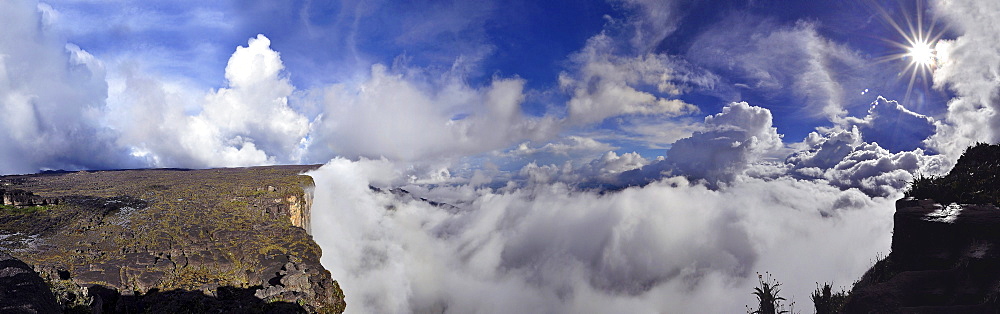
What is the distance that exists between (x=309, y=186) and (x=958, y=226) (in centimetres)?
5694

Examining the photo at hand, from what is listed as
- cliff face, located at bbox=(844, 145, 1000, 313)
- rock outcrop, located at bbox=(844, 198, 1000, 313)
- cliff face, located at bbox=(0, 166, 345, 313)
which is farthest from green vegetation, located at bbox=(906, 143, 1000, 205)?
cliff face, located at bbox=(0, 166, 345, 313)

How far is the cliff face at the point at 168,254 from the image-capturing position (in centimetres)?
1869

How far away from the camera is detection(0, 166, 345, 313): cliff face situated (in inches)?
736

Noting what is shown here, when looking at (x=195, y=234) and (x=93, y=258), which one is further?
(x=195, y=234)

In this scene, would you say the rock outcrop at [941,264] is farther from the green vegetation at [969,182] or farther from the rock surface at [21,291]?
the rock surface at [21,291]

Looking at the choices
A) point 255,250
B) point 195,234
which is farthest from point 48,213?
point 255,250

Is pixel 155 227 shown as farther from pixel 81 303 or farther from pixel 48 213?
pixel 81 303

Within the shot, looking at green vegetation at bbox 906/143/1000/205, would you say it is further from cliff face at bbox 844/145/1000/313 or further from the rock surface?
the rock surface

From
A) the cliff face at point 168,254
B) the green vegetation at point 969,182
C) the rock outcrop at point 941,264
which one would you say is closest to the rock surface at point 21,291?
the cliff face at point 168,254

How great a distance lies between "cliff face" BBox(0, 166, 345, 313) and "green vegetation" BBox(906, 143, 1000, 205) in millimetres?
39266

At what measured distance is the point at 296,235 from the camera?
1109 inches

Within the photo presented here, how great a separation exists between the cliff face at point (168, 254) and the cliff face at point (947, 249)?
3197 cm

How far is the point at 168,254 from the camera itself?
73.6 ft

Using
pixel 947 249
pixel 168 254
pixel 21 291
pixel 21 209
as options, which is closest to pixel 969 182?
pixel 947 249
